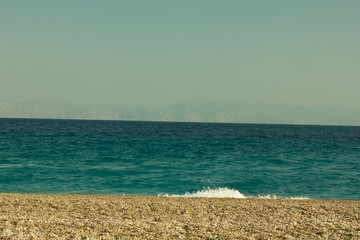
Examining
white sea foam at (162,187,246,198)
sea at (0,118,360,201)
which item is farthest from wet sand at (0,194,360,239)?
sea at (0,118,360,201)

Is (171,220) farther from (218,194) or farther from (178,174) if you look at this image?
(178,174)

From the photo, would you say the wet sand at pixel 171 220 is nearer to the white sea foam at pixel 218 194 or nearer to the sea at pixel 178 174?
the white sea foam at pixel 218 194

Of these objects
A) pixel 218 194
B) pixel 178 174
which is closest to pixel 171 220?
pixel 218 194

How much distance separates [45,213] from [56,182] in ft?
38.1

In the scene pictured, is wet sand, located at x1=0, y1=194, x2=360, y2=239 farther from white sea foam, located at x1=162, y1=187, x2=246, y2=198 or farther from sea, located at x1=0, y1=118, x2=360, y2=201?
sea, located at x1=0, y1=118, x2=360, y2=201

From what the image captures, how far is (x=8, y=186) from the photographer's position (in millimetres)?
21844

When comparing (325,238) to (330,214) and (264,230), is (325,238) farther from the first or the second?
(330,214)

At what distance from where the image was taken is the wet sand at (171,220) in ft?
31.6

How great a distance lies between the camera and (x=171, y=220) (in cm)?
1132

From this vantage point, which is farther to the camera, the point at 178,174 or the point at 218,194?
the point at 178,174

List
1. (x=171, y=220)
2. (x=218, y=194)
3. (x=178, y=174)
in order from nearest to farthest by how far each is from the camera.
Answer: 1. (x=171, y=220)
2. (x=218, y=194)
3. (x=178, y=174)

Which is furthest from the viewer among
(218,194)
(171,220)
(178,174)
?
(178,174)

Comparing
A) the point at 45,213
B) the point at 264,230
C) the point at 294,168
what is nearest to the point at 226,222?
the point at 264,230

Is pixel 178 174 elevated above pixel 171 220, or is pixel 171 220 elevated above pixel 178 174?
pixel 171 220
